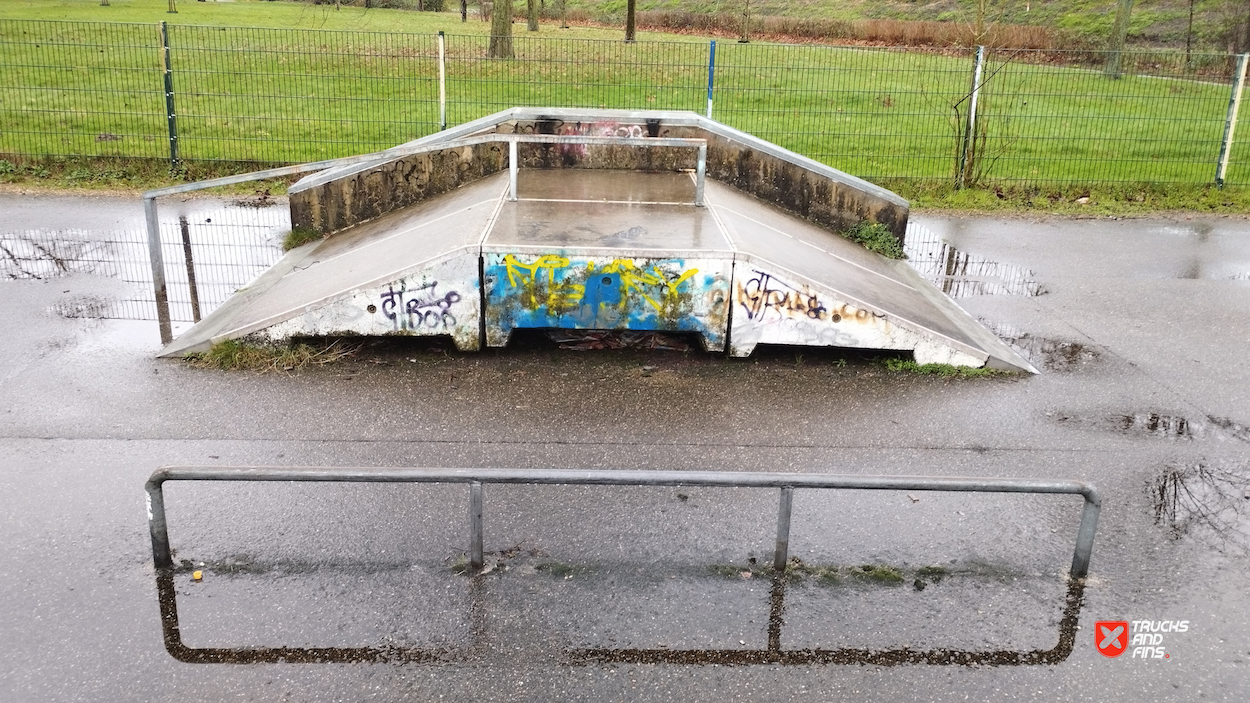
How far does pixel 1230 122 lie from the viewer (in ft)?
45.6

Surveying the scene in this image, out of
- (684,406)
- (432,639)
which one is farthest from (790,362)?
(432,639)

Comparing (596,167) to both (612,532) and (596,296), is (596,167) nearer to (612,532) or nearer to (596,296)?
(596,296)

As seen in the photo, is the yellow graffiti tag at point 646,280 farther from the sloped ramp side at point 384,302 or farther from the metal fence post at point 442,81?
the metal fence post at point 442,81

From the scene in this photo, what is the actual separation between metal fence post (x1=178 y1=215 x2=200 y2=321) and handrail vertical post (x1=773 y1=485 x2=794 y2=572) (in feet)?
18.9

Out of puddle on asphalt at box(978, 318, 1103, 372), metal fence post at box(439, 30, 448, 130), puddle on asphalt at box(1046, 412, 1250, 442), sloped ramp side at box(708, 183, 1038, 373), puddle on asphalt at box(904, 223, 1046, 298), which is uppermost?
metal fence post at box(439, 30, 448, 130)

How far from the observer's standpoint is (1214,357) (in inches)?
316

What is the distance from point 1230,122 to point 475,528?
45.8 ft

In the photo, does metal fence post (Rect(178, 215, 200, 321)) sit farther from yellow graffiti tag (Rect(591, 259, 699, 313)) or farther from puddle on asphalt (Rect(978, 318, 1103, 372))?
puddle on asphalt (Rect(978, 318, 1103, 372))

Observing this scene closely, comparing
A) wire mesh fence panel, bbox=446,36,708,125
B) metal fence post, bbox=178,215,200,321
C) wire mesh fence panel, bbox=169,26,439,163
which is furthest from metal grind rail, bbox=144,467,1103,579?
wire mesh fence panel, bbox=446,36,708,125

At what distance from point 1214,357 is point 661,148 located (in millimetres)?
5740

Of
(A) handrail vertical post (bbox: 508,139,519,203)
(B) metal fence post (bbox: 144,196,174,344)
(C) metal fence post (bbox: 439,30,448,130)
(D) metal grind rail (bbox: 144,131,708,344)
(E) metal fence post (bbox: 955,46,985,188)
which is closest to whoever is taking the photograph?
(D) metal grind rail (bbox: 144,131,708,344)

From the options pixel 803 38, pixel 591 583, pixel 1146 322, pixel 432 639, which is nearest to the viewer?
pixel 432 639

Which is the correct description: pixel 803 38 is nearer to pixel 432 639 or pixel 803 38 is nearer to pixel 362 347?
pixel 362 347

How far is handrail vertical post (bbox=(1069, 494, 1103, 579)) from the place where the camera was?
4426 mm
